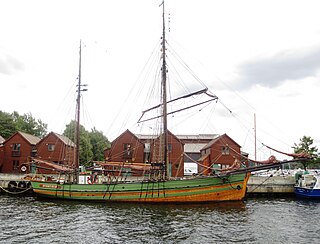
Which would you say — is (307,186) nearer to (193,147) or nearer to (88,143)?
(193,147)

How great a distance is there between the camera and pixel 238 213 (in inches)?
944

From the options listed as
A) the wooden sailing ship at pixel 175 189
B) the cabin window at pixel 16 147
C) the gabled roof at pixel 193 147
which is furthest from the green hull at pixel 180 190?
the gabled roof at pixel 193 147

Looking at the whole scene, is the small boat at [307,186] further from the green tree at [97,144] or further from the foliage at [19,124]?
the foliage at [19,124]

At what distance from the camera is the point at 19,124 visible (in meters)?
85.9

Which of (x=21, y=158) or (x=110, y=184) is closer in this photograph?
(x=110, y=184)

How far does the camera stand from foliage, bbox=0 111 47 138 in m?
77.8

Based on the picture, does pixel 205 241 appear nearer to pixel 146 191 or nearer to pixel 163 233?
pixel 163 233

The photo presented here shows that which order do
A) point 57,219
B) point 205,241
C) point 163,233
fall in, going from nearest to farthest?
point 205,241
point 163,233
point 57,219

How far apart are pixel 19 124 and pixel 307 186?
79939 millimetres

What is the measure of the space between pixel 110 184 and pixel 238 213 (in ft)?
45.9

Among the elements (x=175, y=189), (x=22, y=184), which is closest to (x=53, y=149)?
(x=22, y=184)

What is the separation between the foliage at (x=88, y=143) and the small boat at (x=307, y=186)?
133 ft

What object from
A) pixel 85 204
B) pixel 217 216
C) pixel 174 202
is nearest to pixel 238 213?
pixel 217 216

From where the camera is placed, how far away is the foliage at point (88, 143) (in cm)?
7056
